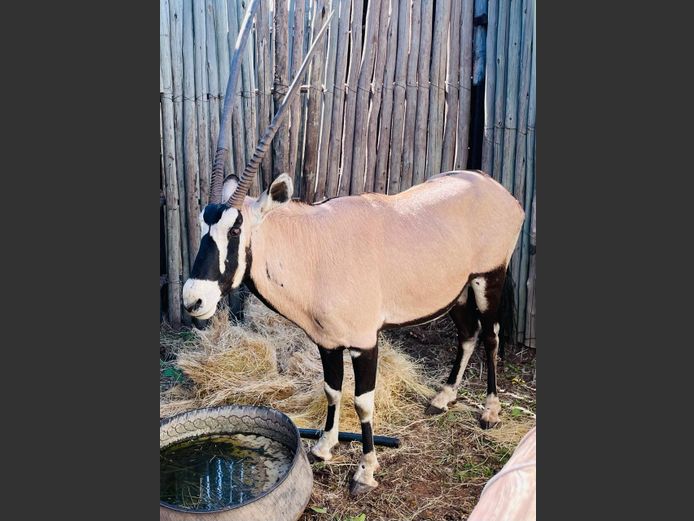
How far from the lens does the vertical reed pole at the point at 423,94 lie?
15.1 feet

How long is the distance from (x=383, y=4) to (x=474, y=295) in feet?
7.32

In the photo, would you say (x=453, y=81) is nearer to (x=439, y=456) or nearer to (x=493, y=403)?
(x=493, y=403)

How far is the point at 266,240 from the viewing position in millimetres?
3230

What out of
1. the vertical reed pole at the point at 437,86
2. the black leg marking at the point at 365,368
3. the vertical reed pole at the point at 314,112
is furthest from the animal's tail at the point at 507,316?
the vertical reed pole at the point at 314,112

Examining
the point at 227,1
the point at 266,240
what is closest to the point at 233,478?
the point at 266,240

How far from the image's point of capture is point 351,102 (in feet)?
15.9

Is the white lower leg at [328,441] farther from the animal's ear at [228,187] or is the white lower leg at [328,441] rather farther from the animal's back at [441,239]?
the animal's ear at [228,187]

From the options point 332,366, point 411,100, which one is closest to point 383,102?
point 411,100

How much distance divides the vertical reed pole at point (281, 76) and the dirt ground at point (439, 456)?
1.77 m

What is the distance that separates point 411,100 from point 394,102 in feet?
0.42

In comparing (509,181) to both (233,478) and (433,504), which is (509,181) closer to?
(433,504)

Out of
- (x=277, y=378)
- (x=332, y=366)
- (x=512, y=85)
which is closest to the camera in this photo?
(x=332, y=366)

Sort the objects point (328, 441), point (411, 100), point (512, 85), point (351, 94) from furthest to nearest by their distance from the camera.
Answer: point (351, 94)
point (411, 100)
point (512, 85)
point (328, 441)

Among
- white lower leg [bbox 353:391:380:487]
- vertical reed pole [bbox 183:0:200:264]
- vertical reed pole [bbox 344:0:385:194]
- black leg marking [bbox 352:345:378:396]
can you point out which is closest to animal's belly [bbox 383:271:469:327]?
black leg marking [bbox 352:345:378:396]
